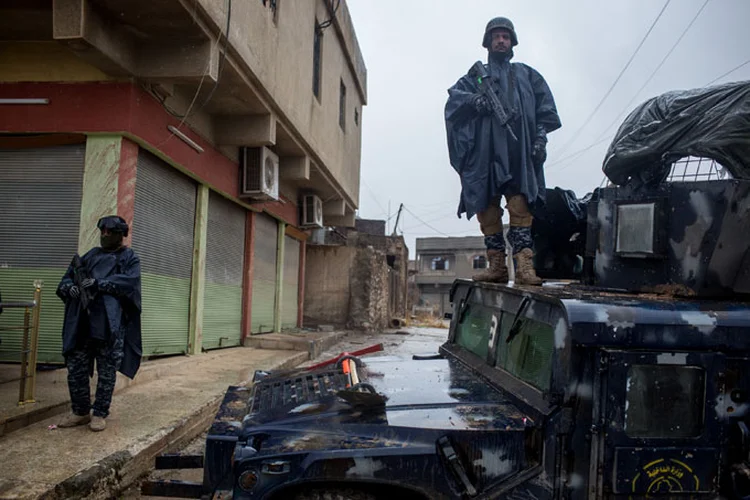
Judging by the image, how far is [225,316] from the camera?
868 centimetres

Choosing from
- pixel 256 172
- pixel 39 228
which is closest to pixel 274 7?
pixel 256 172

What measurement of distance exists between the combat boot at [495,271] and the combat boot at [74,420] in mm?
3019

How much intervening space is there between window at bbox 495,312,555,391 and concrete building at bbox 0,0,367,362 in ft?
14.1

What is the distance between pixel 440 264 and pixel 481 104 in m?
38.6

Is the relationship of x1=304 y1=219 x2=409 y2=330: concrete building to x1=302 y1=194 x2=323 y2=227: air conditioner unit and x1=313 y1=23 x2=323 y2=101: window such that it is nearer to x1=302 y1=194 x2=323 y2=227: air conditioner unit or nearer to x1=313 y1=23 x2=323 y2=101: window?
x1=302 y1=194 x2=323 y2=227: air conditioner unit

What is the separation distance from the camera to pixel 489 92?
157 inches

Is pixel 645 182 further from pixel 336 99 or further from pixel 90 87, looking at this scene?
pixel 336 99

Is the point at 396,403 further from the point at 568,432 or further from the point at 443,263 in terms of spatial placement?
the point at 443,263

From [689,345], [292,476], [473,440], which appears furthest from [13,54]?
[689,345]

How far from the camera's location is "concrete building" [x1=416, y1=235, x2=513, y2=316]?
39812 mm

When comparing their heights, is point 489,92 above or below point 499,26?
below

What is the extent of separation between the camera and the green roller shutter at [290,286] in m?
12.5

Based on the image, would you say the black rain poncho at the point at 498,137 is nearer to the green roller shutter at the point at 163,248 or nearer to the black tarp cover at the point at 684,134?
the black tarp cover at the point at 684,134

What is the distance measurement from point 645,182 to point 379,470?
224cm
